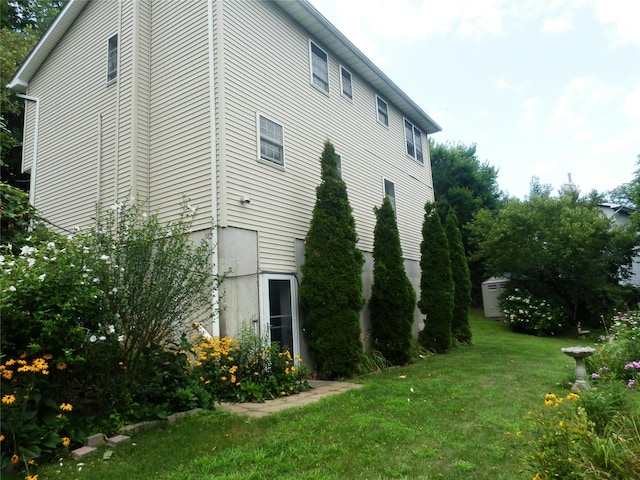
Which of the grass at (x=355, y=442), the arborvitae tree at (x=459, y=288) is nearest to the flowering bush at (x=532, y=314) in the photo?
the arborvitae tree at (x=459, y=288)

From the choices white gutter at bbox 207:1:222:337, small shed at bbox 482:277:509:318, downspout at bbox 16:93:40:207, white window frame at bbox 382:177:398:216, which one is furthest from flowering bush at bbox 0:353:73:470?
small shed at bbox 482:277:509:318

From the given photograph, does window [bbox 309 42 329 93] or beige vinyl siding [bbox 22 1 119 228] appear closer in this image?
beige vinyl siding [bbox 22 1 119 228]

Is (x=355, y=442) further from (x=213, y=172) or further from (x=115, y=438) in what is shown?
(x=213, y=172)

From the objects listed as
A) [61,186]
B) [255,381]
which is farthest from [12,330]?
[61,186]

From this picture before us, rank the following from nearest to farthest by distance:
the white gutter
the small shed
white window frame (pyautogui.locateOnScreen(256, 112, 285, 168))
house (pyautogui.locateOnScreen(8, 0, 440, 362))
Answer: the white gutter → house (pyautogui.locateOnScreen(8, 0, 440, 362)) → white window frame (pyautogui.locateOnScreen(256, 112, 285, 168)) → the small shed

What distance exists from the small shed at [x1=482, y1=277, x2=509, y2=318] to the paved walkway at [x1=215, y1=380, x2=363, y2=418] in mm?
19019

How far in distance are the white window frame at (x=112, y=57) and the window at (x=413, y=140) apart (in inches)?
365

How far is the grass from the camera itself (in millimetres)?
3441

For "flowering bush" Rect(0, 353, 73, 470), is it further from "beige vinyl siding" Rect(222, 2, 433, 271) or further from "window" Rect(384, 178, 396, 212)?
"window" Rect(384, 178, 396, 212)

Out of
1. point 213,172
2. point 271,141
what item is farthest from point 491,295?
point 213,172

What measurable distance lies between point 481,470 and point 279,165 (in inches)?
262

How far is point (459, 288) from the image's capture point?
13.5 metres

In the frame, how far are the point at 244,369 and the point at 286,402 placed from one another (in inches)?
35.8

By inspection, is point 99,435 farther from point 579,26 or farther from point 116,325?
point 579,26
